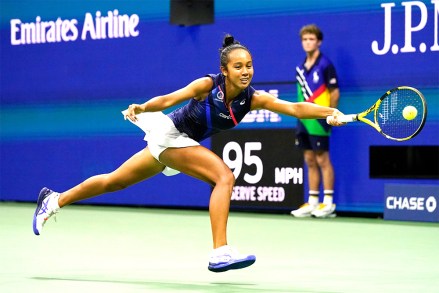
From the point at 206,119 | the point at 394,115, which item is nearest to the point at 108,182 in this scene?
the point at 206,119

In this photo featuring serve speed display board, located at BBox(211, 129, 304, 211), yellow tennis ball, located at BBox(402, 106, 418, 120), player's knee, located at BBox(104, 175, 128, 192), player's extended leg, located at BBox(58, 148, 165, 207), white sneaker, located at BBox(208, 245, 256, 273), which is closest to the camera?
white sneaker, located at BBox(208, 245, 256, 273)

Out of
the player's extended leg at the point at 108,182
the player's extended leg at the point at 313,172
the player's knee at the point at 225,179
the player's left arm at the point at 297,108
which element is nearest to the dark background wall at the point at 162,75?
the player's extended leg at the point at 313,172

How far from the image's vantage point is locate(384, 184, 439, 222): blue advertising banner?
10266 millimetres

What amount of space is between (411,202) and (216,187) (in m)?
4.89

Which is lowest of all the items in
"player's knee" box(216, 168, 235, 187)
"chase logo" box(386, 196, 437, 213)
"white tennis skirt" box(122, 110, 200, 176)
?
"chase logo" box(386, 196, 437, 213)

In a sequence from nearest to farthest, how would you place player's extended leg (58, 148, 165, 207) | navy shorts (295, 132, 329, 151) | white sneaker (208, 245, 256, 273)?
1. white sneaker (208, 245, 256, 273)
2. player's extended leg (58, 148, 165, 207)
3. navy shorts (295, 132, 329, 151)

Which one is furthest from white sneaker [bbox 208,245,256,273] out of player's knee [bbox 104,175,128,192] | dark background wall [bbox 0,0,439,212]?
dark background wall [bbox 0,0,439,212]

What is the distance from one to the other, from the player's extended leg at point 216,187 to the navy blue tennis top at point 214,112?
0.18m

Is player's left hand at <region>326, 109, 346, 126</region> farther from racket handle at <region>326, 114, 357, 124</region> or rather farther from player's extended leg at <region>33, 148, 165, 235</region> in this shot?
player's extended leg at <region>33, 148, 165, 235</region>

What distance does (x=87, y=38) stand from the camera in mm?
12922

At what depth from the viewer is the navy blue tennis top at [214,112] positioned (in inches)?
246

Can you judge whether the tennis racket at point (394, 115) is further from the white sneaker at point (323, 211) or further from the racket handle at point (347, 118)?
the white sneaker at point (323, 211)

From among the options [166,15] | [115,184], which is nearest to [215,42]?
[166,15]

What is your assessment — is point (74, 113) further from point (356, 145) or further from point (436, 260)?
point (436, 260)
